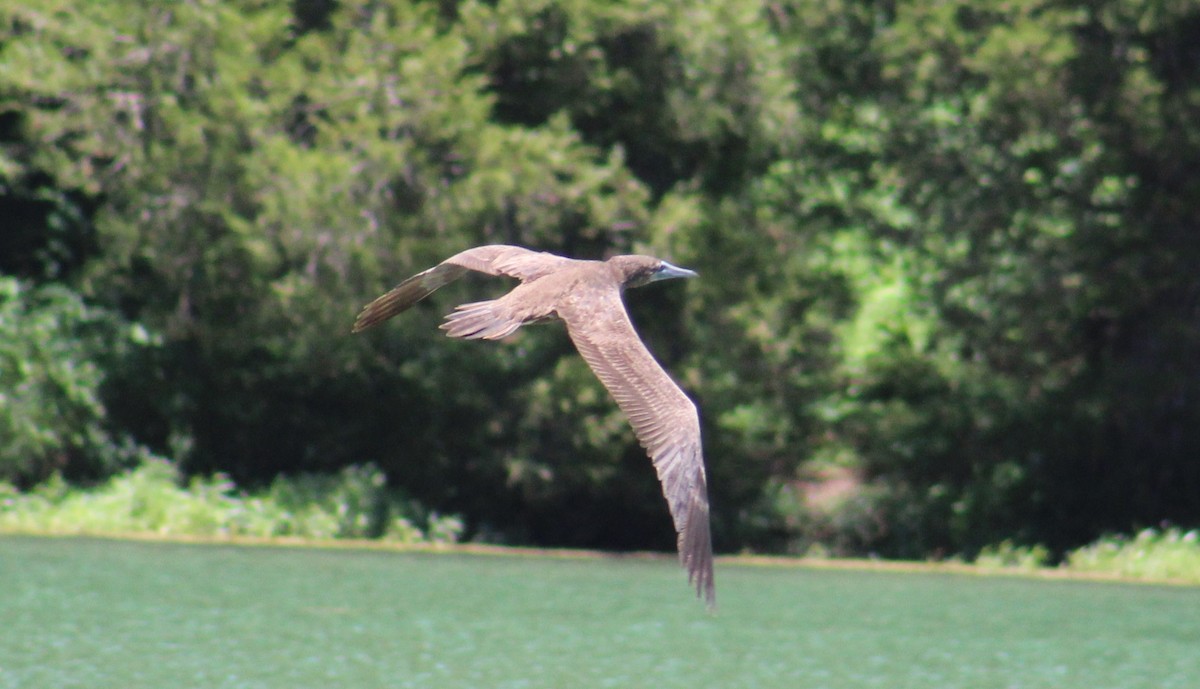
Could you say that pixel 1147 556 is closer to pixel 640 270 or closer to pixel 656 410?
pixel 640 270

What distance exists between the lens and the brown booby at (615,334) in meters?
5.48

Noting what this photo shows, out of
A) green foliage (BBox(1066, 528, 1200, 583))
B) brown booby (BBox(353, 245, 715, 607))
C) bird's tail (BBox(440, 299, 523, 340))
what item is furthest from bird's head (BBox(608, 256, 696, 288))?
green foliage (BBox(1066, 528, 1200, 583))

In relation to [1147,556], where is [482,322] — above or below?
above

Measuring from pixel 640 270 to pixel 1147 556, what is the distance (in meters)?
8.87

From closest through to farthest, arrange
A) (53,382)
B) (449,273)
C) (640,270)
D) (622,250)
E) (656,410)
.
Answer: (656,410), (640,270), (449,273), (622,250), (53,382)

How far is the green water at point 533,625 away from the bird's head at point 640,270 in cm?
310

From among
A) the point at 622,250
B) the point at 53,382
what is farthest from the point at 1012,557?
the point at 53,382

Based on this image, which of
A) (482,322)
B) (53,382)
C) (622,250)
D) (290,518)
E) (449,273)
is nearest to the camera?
(482,322)

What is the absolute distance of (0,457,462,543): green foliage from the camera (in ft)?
48.3

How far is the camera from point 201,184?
14672 millimetres

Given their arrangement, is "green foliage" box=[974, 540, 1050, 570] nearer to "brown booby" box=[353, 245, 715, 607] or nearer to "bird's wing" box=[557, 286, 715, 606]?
"brown booby" box=[353, 245, 715, 607]

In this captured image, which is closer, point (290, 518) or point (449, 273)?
point (449, 273)

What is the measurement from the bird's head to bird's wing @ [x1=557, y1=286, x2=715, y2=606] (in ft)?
0.94

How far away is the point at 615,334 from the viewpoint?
20.1 feet
